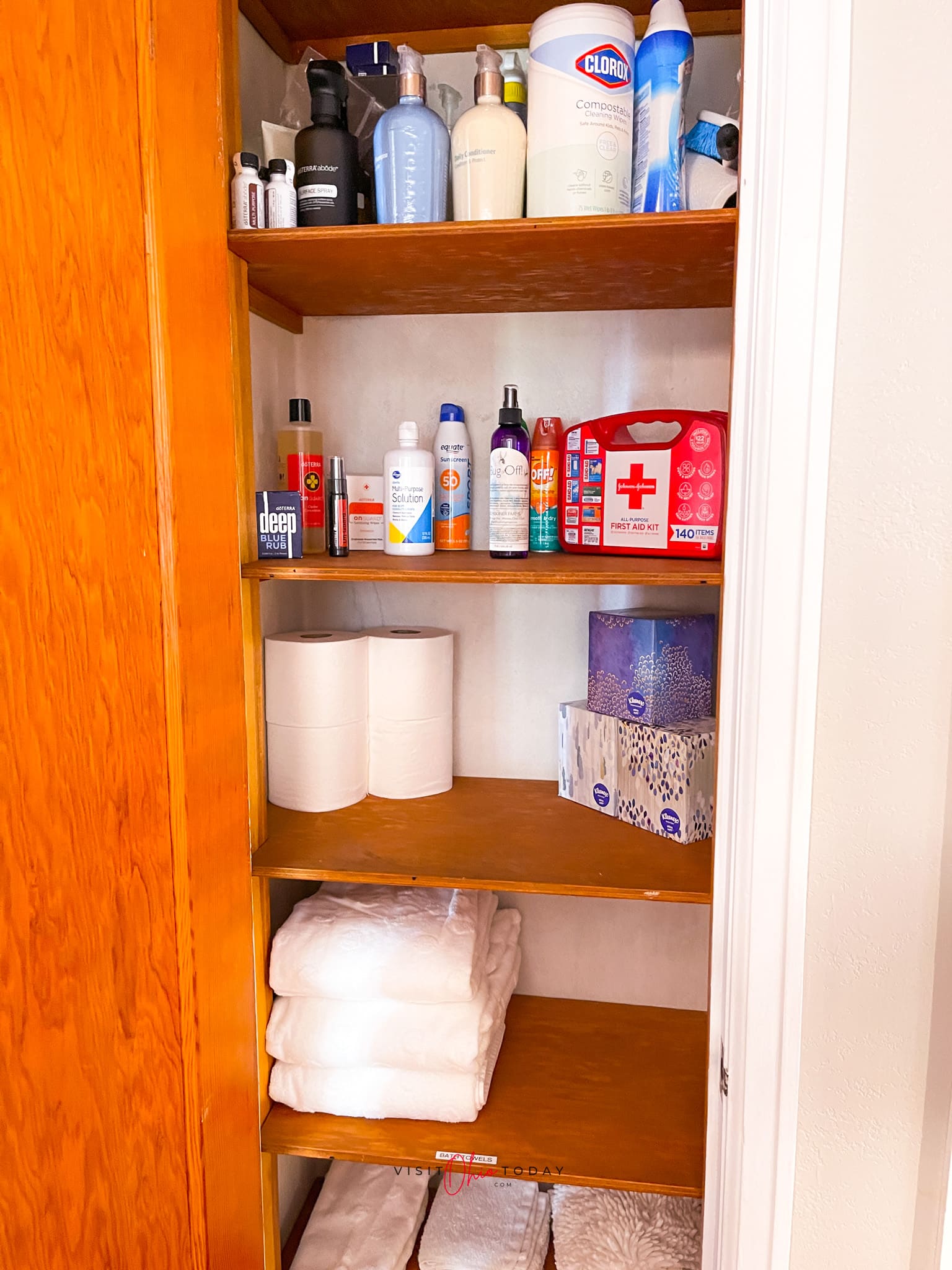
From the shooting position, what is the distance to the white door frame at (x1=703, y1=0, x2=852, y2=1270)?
0.85 metres

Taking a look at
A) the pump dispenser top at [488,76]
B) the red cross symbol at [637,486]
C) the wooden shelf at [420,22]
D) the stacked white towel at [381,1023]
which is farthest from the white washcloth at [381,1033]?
the wooden shelf at [420,22]

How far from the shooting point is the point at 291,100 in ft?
4.27

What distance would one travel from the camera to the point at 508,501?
122cm

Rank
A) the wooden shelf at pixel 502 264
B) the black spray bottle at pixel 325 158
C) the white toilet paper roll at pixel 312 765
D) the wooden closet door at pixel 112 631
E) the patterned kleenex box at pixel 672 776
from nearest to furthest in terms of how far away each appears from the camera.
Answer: the wooden closet door at pixel 112 631 < the wooden shelf at pixel 502 264 < the black spray bottle at pixel 325 158 < the patterned kleenex box at pixel 672 776 < the white toilet paper roll at pixel 312 765

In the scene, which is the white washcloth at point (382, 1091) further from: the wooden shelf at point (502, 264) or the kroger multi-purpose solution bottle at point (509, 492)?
the wooden shelf at point (502, 264)

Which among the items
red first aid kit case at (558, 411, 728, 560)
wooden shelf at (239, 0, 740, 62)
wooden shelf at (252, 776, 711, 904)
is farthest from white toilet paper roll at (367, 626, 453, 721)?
wooden shelf at (239, 0, 740, 62)

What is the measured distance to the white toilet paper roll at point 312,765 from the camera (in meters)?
1.30

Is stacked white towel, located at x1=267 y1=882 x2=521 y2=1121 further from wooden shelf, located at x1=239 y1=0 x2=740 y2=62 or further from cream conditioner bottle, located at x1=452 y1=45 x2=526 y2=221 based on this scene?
wooden shelf, located at x1=239 y1=0 x2=740 y2=62

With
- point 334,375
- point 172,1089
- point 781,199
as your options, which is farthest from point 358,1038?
point 781,199

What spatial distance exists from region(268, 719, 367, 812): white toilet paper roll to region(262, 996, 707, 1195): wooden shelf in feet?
1.49

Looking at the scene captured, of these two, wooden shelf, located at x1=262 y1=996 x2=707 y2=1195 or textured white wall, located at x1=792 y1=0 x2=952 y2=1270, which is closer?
textured white wall, located at x1=792 y1=0 x2=952 y2=1270

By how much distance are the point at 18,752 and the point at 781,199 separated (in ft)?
3.14

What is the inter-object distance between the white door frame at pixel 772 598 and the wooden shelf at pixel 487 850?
0.13 m

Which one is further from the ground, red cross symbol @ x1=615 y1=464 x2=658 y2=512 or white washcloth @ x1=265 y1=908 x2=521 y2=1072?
red cross symbol @ x1=615 y1=464 x2=658 y2=512
